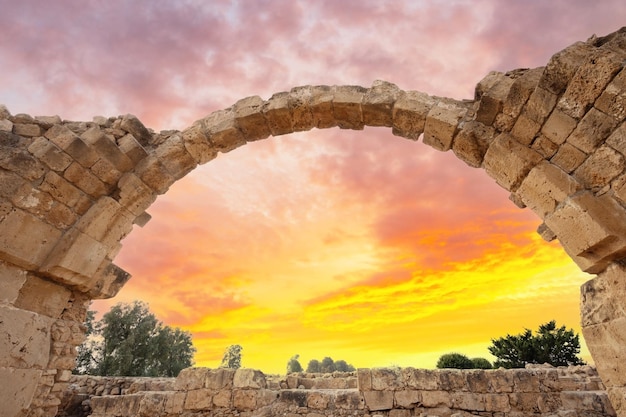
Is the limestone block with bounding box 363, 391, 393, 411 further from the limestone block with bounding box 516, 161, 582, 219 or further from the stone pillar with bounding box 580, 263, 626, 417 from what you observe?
the limestone block with bounding box 516, 161, 582, 219

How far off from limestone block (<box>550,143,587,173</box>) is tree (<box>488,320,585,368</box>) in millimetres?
20406

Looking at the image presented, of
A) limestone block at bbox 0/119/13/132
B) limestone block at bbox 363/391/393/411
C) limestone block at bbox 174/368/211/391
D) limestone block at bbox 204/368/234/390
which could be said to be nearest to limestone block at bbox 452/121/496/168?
limestone block at bbox 0/119/13/132

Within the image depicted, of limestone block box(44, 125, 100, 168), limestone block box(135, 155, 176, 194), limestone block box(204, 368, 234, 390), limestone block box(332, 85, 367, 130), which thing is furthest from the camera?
limestone block box(204, 368, 234, 390)

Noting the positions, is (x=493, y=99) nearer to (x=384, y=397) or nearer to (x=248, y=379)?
(x=384, y=397)

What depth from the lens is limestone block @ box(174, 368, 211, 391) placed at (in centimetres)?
722

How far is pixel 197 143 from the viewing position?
14.3 ft

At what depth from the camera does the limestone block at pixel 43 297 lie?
3.41 meters

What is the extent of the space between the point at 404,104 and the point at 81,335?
504 cm

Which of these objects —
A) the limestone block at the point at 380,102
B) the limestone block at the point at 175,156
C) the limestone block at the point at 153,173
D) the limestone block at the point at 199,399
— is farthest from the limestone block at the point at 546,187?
the limestone block at the point at 199,399

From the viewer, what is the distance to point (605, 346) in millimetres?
2686

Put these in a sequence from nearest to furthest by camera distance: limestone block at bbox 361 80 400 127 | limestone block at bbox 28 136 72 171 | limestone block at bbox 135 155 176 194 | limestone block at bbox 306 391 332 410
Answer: limestone block at bbox 28 136 72 171
limestone block at bbox 361 80 400 127
limestone block at bbox 135 155 176 194
limestone block at bbox 306 391 332 410

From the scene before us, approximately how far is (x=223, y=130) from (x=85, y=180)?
5.99ft

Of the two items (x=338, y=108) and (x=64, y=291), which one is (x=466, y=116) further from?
(x=64, y=291)

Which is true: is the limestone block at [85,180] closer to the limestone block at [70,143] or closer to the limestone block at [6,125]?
the limestone block at [70,143]
